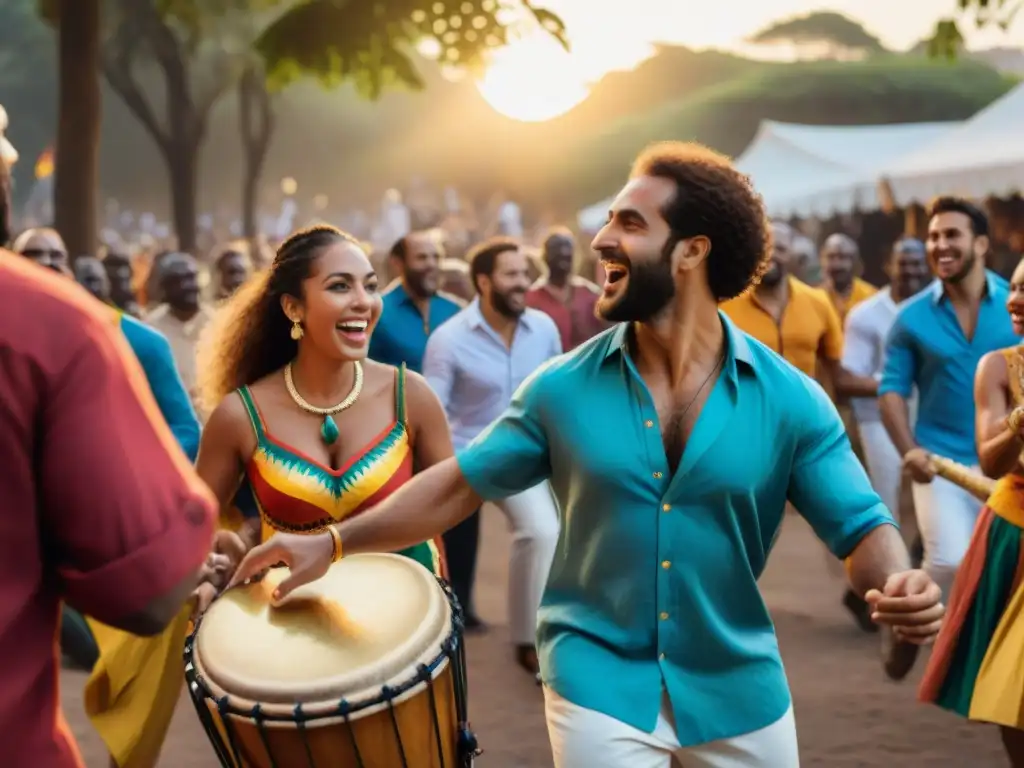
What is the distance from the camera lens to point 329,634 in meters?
3.22

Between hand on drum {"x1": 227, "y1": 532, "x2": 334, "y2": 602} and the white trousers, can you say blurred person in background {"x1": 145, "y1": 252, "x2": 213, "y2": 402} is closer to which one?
hand on drum {"x1": 227, "y1": 532, "x2": 334, "y2": 602}

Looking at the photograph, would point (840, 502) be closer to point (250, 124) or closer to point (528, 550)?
point (528, 550)

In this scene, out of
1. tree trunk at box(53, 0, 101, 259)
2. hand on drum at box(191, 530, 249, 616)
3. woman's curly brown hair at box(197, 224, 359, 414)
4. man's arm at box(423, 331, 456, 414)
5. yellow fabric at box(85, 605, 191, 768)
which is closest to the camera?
hand on drum at box(191, 530, 249, 616)

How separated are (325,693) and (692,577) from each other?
0.80 m

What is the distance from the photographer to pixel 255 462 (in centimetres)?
441

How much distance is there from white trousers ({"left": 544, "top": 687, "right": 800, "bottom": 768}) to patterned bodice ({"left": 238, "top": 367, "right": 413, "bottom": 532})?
1.32m

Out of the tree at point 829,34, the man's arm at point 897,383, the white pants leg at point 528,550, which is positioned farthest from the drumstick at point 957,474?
the tree at point 829,34

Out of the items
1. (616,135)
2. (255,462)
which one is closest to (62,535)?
(255,462)

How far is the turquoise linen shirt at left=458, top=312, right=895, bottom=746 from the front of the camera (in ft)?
10.2

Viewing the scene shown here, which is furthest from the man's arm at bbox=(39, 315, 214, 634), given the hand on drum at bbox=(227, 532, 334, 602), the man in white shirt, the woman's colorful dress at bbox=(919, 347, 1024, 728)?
the man in white shirt

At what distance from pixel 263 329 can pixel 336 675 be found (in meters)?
1.97

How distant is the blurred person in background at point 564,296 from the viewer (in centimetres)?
1016

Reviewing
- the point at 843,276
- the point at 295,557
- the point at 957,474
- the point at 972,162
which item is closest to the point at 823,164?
the point at 972,162

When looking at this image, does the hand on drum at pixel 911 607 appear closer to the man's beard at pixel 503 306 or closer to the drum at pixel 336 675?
the drum at pixel 336 675
